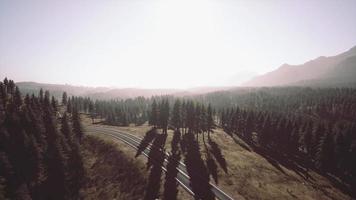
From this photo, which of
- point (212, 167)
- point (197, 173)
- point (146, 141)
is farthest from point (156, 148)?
point (212, 167)

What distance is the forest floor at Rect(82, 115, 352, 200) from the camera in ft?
140

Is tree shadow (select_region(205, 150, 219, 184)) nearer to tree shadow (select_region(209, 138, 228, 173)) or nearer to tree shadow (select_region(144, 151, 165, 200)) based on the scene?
tree shadow (select_region(209, 138, 228, 173))

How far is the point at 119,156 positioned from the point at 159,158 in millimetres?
11682

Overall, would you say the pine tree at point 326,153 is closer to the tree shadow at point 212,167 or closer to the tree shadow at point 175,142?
the tree shadow at point 212,167

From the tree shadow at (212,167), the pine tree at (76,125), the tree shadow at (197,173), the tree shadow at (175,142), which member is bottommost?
the tree shadow at (212,167)

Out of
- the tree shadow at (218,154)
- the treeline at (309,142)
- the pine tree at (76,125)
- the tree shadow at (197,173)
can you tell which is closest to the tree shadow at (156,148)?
the tree shadow at (197,173)

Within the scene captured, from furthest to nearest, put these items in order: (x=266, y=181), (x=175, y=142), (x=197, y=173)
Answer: (x=175, y=142), (x=266, y=181), (x=197, y=173)

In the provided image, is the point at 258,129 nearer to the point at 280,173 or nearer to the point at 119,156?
the point at 280,173

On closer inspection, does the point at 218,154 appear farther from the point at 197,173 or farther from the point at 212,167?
the point at 197,173

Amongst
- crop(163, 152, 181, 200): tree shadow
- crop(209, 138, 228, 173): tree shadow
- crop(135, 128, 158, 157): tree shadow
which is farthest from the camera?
crop(135, 128, 158, 157): tree shadow

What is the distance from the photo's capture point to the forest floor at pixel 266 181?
1678 inches

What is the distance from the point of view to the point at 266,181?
4988 centimetres

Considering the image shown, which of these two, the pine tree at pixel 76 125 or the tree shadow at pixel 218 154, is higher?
the pine tree at pixel 76 125

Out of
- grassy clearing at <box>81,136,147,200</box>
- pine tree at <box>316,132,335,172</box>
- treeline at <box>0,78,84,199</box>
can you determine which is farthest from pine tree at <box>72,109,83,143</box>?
pine tree at <box>316,132,335,172</box>
